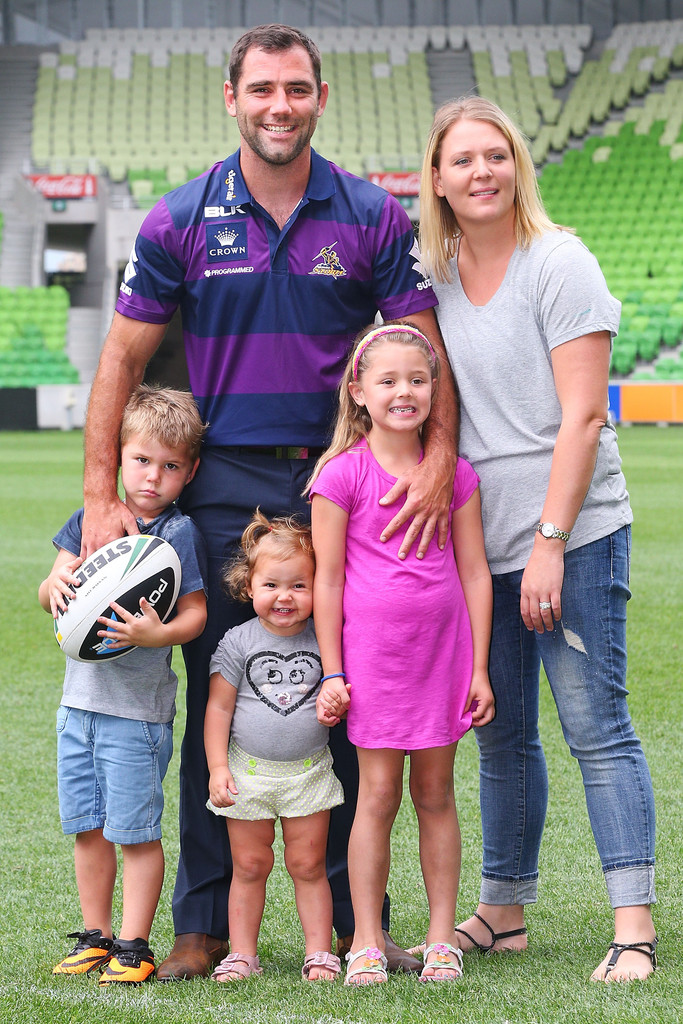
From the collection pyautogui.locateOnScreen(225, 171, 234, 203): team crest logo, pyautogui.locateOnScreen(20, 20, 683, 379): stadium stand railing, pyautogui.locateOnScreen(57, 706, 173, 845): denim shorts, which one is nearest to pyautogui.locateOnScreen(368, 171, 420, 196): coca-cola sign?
pyautogui.locateOnScreen(20, 20, 683, 379): stadium stand railing

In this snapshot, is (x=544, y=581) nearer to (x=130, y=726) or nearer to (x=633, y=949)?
(x=633, y=949)

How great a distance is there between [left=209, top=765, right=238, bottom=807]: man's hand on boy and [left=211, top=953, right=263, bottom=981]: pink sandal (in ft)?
1.15

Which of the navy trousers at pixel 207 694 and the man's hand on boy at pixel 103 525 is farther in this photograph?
the navy trousers at pixel 207 694

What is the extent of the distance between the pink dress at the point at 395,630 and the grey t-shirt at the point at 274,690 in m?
0.13

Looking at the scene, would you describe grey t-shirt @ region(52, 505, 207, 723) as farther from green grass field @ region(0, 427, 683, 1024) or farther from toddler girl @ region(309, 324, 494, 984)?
green grass field @ region(0, 427, 683, 1024)

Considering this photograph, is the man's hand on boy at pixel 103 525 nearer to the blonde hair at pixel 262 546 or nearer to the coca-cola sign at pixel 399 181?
the blonde hair at pixel 262 546

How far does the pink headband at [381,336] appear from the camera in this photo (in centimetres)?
253

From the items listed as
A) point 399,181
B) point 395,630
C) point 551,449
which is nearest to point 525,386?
point 551,449

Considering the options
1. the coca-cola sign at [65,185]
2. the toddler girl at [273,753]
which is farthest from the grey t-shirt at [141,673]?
the coca-cola sign at [65,185]

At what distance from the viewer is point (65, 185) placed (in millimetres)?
25500

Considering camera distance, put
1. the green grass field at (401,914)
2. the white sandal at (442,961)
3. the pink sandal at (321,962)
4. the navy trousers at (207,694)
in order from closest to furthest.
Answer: the green grass field at (401,914) < the white sandal at (442,961) < the pink sandal at (321,962) < the navy trousers at (207,694)

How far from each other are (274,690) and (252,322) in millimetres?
863

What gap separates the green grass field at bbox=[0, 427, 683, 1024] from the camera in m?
2.21

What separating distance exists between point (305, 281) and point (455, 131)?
18.8 inches
